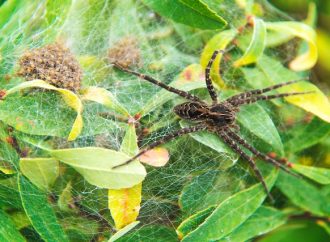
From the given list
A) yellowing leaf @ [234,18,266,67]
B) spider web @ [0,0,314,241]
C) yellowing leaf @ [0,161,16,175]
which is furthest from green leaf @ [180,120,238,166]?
yellowing leaf @ [0,161,16,175]

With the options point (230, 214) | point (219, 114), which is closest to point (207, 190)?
point (230, 214)

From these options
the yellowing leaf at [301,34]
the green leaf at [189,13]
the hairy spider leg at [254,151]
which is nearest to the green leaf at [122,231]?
the hairy spider leg at [254,151]

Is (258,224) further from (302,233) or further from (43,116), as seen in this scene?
(43,116)

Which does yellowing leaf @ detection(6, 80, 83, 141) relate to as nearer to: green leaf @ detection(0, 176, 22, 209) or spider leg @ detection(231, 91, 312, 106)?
green leaf @ detection(0, 176, 22, 209)

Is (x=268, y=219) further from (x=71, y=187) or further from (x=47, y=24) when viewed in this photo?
(x=47, y=24)

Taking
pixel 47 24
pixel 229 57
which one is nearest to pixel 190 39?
pixel 229 57
